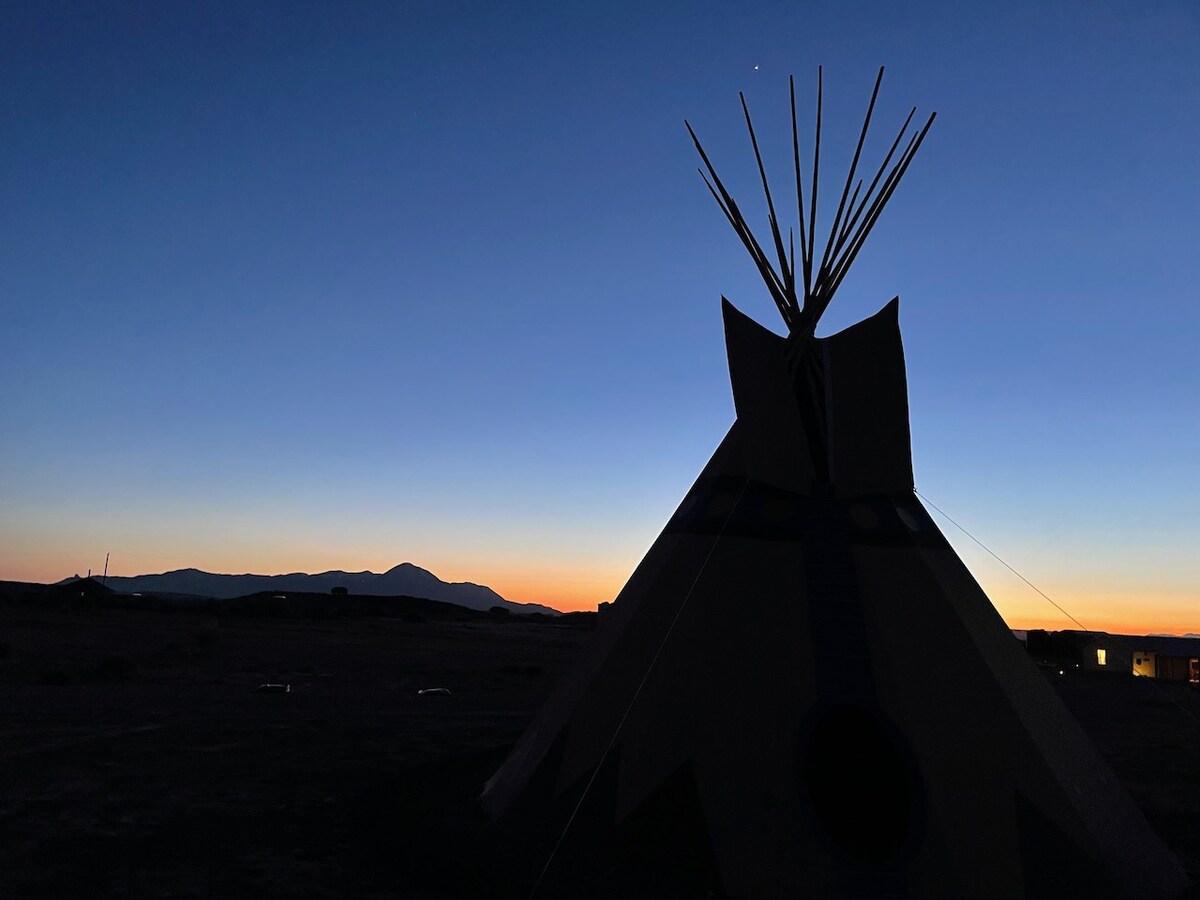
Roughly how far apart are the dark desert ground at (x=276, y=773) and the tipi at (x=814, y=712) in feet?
3.02

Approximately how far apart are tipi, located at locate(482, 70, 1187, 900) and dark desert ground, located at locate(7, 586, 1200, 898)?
922mm

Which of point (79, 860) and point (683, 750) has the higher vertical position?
point (683, 750)

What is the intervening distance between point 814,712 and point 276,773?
10.2 metres

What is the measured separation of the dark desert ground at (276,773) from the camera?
826 cm

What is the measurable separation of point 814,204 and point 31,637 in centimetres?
4399

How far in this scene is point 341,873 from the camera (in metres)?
8.31

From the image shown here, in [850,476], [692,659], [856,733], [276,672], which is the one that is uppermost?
[850,476]

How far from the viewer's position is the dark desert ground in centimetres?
826

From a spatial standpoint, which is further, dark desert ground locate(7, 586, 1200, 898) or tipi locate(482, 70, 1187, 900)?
dark desert ground locate(7, 586, 1200, 898)

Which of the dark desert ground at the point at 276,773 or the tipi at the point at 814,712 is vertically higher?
the tipi at the point at 814,712

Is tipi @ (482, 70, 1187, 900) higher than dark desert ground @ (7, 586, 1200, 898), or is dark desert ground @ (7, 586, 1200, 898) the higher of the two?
tipi @ (482, 70, 1187, 900)

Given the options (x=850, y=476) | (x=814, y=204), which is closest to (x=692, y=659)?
(x=850, y=476)

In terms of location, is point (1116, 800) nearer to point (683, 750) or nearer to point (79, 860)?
point (683, 750)

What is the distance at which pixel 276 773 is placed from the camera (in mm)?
13102
